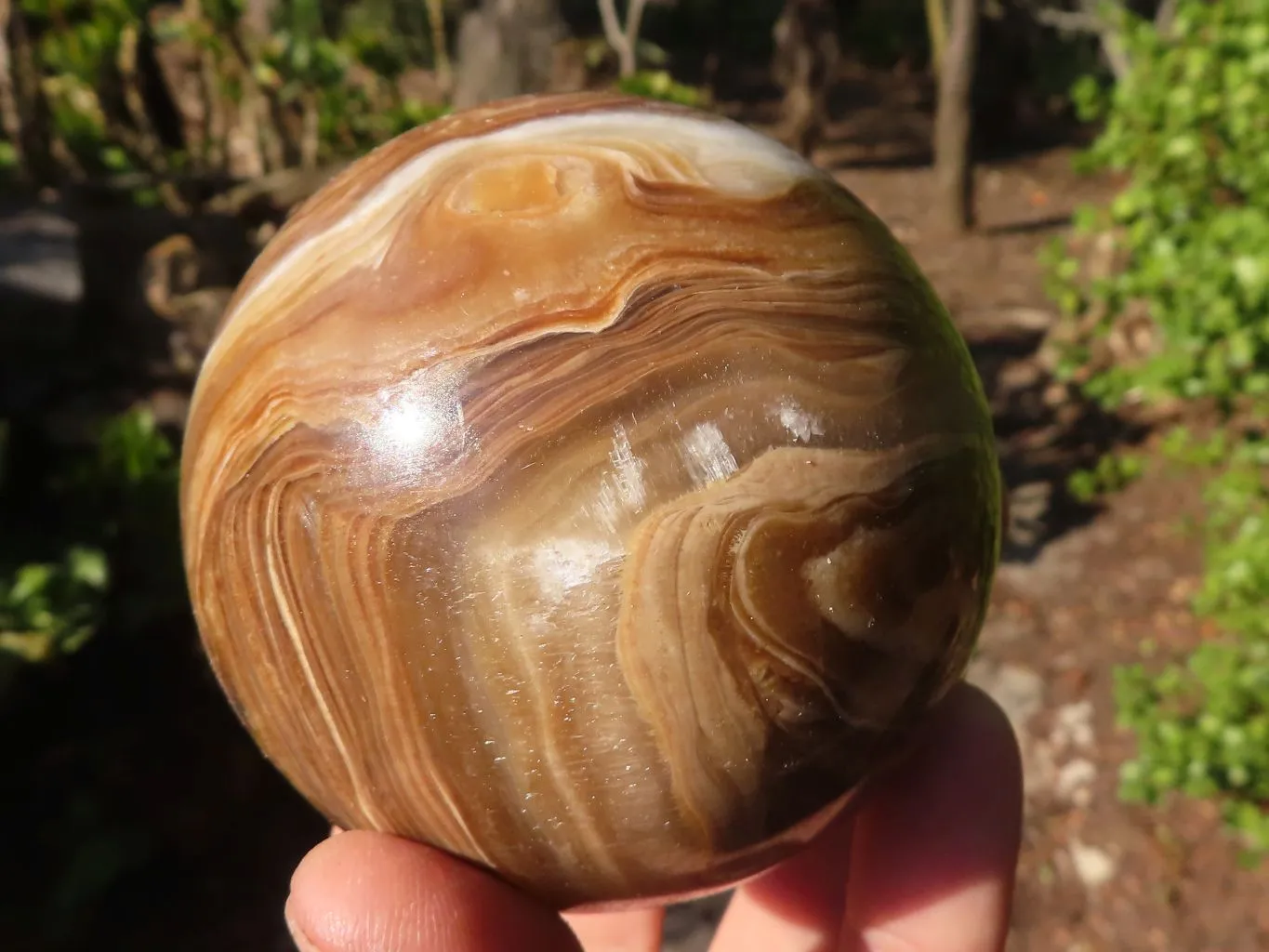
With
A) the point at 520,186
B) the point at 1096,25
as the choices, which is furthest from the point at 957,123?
the point at 520,186

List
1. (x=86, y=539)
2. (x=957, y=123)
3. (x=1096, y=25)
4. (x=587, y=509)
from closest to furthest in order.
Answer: (x=587, y=509)
(x=86, y=539)
(x=957, y=123)
(x=1096, y=25)

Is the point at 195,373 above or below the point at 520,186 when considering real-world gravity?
below

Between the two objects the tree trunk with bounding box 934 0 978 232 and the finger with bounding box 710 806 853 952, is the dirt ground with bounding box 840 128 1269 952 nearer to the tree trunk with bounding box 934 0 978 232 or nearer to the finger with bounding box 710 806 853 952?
the tree trunk with bounding box 934 0 978 232

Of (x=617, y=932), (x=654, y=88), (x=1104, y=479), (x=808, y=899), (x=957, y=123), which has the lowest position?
(x=1104, y=479)

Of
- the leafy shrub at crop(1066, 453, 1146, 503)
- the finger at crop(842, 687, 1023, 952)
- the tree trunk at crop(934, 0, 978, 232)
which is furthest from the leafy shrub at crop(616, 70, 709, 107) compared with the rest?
the finger at crop(842, 687, 1023, 952)

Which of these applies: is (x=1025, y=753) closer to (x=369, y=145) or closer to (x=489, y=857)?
(x=489, y=857)

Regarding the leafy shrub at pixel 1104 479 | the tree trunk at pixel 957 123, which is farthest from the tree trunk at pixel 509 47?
the leafy shrub at pixel 1104 479

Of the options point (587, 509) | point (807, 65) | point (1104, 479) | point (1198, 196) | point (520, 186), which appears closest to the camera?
point (587, 509)

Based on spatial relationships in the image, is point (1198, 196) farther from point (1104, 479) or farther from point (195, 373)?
point (195, 373)
